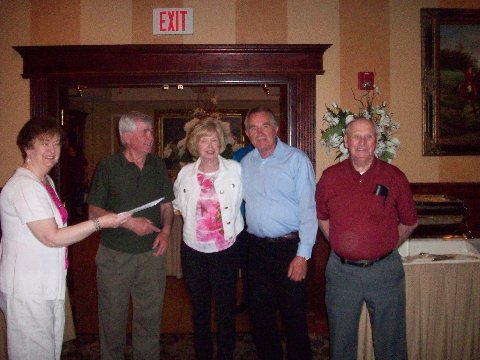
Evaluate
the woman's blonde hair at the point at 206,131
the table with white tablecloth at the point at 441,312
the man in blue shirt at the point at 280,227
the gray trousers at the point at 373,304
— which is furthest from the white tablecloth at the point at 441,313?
the woman's blonde hair at the point at 206,131

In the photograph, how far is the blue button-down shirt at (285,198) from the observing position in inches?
86.9

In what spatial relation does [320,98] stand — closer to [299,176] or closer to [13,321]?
[299,176]

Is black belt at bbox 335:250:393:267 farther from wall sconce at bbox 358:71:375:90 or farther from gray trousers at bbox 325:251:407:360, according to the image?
wall sconce at bbox 358:71:375:90

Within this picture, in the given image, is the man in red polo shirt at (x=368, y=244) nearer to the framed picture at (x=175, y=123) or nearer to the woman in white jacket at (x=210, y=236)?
the woman in white jacket at (x=210, y=236)

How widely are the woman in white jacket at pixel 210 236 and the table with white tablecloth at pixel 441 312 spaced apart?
85cm

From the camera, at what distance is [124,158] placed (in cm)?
230

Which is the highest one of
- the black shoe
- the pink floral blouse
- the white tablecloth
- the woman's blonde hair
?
the woman's blonde hair

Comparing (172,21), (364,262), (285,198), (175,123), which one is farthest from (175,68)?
(175,123)

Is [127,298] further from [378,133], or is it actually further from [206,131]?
[378,133]

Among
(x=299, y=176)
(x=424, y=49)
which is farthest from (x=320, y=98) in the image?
(x=299, y=176)

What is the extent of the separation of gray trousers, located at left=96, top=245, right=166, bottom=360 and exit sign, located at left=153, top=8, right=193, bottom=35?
1997mm

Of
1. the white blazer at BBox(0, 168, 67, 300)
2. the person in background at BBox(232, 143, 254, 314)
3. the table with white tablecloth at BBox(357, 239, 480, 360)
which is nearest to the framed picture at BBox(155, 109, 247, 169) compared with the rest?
the person in background at BBox(232, 143, 254, 314)

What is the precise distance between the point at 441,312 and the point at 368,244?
78 centimetres

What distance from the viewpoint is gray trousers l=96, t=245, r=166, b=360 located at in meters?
2.27
